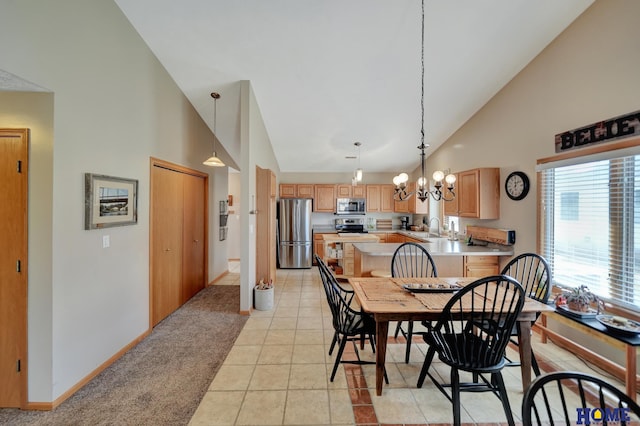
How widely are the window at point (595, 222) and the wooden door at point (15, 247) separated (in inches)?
188

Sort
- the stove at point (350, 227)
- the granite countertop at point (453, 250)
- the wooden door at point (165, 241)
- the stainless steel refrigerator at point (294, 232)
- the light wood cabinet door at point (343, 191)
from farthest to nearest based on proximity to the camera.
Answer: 1. the light wood cabinet door at point (343, 191)
2. the stove at point (350, 227)
3. the stainless steel refrigerator at point (294, 232)
4. the granite countertop at point (453, 250)
5. the wooden door at point (165, 241)

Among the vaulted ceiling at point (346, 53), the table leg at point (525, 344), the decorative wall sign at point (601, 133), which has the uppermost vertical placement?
the vaulted ceiling at point (346, 53)

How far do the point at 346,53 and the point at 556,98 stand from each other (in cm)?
231

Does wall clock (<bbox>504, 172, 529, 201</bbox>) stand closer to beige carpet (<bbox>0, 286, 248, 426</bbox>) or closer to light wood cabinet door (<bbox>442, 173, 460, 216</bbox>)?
light wood cabinet door (<bbox>442, 173, 460, 216</bbox>)

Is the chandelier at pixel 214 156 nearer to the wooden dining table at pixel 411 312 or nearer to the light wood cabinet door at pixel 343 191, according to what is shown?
the wooden dining table at pixel 411 312


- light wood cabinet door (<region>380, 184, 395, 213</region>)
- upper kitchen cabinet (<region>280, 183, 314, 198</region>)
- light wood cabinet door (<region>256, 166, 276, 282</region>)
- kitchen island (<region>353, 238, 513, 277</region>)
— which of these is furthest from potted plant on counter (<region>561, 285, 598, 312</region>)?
upper kitchen cabinet (<region>280, 183, 314, 198</region>)

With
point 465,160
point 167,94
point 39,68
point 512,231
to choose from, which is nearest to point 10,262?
point 39,68

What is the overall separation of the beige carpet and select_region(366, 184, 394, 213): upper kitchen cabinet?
438cm

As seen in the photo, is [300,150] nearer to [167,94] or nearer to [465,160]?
[167,94]

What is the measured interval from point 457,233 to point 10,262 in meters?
5.66

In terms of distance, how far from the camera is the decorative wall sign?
225 centimetres

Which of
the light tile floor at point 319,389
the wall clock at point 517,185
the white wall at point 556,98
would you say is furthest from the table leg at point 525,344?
the wall clock at point 517,185

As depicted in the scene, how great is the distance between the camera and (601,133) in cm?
249

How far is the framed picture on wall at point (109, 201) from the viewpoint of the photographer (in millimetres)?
2355
